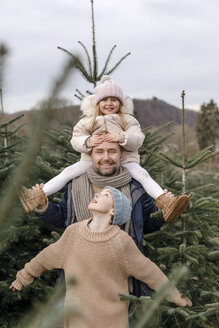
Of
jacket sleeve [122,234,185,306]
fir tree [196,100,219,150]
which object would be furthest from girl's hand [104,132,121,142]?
fir tree [196,100,219,150]

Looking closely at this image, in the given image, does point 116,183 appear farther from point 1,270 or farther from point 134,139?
point 1,270

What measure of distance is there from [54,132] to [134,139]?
1.64 metres

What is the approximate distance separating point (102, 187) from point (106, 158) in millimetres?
223

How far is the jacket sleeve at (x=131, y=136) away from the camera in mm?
2889

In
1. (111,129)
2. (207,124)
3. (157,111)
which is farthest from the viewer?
(157,111)

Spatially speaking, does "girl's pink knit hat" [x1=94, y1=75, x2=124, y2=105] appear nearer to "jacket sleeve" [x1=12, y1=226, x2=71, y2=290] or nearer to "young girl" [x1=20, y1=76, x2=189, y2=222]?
"young girl" [x1=20, y1=76, x2=189, y2=222]

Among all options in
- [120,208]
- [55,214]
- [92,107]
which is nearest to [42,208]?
[55,214]

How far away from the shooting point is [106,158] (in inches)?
111

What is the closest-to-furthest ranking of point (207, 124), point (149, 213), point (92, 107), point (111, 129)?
1. point (111, 129)
2. point (149, 213)
3. point (92, 107)
4. point (207, 124)

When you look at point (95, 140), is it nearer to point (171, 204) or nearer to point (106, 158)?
point (106, 158)

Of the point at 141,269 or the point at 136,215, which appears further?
the point at 136,215

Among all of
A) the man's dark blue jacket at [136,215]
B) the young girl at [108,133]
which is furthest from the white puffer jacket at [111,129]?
the man's dark blue jacket at [136,215]

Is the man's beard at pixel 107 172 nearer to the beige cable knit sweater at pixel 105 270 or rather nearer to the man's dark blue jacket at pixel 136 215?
the man's dark blue jacket at pixel 136 215

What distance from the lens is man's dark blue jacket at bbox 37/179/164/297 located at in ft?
9.28
